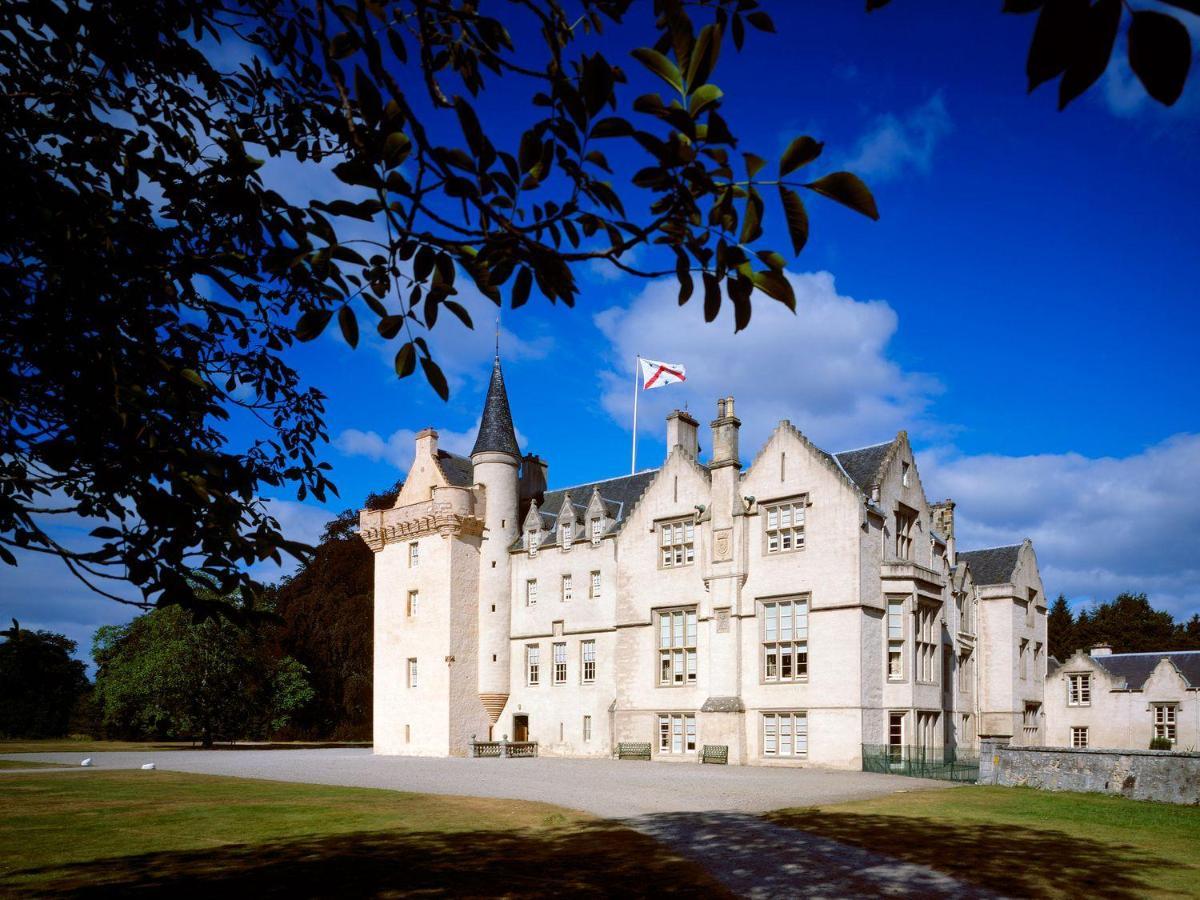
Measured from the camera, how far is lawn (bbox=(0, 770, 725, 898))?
1103cm

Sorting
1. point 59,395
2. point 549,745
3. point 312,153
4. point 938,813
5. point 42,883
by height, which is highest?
point 312,153

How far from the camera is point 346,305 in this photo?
5.04 metres

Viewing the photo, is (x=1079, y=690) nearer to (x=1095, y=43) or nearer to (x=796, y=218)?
(x=796, y=218)

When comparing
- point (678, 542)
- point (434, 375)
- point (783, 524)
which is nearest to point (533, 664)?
point (678, 542)

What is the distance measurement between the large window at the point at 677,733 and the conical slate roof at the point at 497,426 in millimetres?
14830

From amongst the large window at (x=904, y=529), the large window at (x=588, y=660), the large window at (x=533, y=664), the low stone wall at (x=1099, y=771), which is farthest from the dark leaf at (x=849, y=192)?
the large window at (x=533, y=664)

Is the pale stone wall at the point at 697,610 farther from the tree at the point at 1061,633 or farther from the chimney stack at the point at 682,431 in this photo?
the tree at the point at 1061,633

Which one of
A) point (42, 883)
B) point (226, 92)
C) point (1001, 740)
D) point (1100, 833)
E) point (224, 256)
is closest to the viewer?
point (224, 256)

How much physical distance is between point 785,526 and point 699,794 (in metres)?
16.0

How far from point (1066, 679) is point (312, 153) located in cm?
6282

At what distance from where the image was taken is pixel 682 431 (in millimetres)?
42094

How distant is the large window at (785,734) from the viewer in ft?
115

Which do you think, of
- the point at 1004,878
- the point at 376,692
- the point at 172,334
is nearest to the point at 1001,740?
the point at 1004,878

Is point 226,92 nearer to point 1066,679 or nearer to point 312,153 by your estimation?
point 312,153
